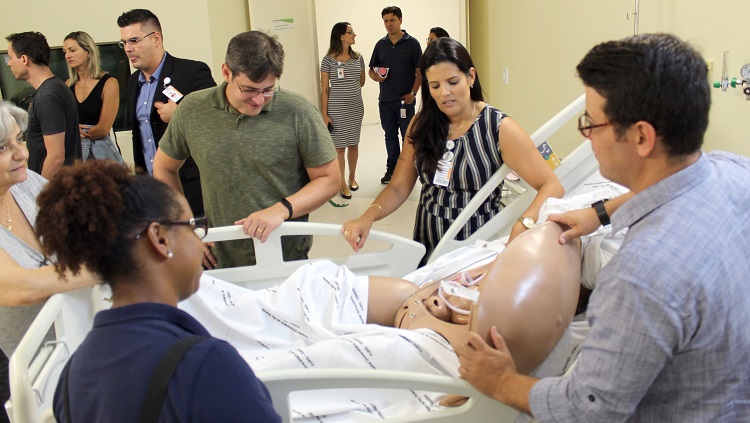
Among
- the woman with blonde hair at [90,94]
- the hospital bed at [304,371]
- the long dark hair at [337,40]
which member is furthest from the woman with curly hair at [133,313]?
the long dark hair at [337,40]

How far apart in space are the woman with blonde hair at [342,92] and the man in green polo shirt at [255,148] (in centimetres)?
364

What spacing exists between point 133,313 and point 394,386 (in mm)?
665

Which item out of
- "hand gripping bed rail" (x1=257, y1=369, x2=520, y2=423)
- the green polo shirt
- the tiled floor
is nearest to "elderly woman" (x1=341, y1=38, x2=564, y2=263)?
the green polo shirt

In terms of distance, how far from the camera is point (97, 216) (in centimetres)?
103

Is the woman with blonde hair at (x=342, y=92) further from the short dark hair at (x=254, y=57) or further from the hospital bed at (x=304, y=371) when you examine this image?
the short dark hair at (x=254, y=57)

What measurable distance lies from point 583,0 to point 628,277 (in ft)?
11.5

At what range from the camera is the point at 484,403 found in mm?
1533

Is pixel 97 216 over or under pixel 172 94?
under

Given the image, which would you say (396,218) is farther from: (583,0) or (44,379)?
(44,379)

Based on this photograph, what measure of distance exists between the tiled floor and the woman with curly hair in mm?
3478

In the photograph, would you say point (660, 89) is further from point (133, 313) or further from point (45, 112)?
point (45, 112)

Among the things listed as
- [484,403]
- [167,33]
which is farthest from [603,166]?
[167,33]

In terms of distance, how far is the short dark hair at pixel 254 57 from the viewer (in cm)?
220

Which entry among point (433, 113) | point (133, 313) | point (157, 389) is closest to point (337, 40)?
point (433, 113)
